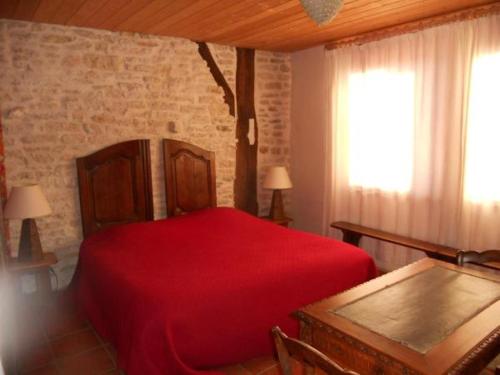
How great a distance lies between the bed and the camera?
2307 millimetres

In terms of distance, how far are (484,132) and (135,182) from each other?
3.22m

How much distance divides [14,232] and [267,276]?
243 cm

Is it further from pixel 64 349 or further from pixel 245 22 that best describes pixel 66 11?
pixel 64 349

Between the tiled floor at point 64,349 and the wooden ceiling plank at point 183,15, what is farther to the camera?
the wooden ceiling plank at point 183,15

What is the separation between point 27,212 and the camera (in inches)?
126

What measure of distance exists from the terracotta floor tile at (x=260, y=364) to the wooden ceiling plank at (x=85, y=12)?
9.10 ft

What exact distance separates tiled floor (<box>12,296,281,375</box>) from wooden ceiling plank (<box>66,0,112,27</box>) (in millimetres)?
2486

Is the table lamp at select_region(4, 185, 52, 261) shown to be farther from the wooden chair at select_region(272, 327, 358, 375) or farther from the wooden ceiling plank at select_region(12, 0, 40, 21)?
the wooden chair at select_region(272, 327, 358, 375)

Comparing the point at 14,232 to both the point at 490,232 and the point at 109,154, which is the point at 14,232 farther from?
the point at 490,232

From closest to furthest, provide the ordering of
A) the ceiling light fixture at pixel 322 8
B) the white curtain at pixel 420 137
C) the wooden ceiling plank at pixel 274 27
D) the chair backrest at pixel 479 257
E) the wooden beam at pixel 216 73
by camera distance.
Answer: the ceiling light fixture at pixel 322 8 → the chair backrest at pixel 479 257 → the white curtain at pixel 420 137 → the wooden ceiling plank at pixel 274 27 → the wooden beam at pixel 216 73

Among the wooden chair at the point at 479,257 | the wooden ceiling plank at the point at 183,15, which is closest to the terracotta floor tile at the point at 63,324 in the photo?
the wooden ceiling plank at the point at 183,15

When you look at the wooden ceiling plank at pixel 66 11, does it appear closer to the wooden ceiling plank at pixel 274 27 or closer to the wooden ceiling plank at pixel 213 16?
the wooden ceiling plank at pixel 213 16

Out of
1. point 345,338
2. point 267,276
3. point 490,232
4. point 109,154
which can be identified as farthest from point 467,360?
point 109,154

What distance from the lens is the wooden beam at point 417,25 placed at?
323 cm
